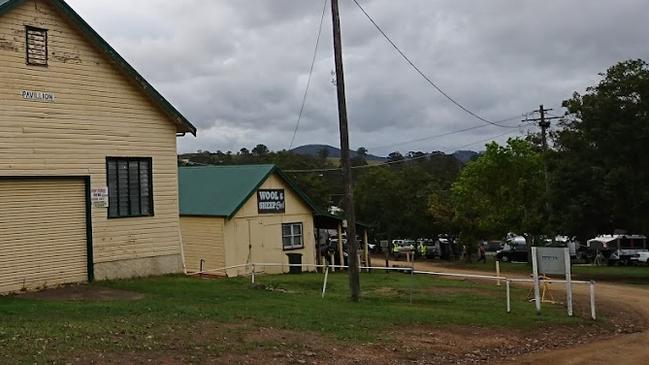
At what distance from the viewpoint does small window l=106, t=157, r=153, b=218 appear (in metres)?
21.0

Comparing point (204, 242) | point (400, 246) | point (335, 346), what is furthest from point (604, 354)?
point (400, 246)

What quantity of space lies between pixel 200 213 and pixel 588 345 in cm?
2143

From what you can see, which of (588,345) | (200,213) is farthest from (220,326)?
(200,213)

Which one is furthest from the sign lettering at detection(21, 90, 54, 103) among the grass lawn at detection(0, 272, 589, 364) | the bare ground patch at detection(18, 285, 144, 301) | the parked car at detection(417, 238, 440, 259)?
the parked car at detection(417, 238, 440, 259)

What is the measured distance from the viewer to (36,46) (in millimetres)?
18875

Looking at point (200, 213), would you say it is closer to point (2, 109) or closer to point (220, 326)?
point (2, 109)

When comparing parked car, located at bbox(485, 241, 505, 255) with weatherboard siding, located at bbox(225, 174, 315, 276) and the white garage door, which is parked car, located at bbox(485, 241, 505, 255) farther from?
the white garage door

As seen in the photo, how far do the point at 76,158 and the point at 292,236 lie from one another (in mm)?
17089

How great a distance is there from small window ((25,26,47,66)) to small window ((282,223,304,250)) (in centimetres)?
1770

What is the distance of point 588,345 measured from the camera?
13.8m

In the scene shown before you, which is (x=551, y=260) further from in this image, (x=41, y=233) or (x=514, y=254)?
(x=514, y=254)

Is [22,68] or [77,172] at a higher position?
[22,68]

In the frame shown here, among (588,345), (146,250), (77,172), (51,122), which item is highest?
(51,122)

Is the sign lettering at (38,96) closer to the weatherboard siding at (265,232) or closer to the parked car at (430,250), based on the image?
the weatherboard siding at (265,232)
